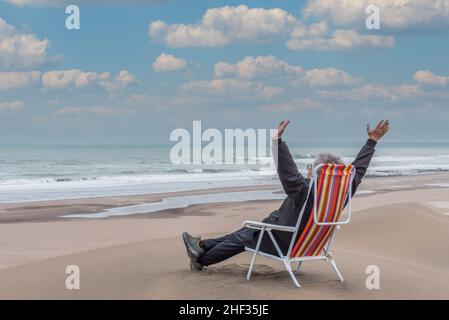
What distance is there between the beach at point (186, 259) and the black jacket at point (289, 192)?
0.42 m

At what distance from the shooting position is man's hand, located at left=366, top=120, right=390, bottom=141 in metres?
6.02

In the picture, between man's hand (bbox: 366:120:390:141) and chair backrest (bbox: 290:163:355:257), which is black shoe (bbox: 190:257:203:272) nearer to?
chair backrest (bbox: 290:163:355:257)

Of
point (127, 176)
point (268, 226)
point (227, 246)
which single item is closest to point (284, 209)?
point (268, 226)

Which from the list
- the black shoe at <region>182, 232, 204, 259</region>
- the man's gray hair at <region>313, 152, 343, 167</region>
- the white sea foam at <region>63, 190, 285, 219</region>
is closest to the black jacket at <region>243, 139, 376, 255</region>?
the man's gray hair at <region>313, 152, 343, 167</region>

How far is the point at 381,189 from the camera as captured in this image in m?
20.1

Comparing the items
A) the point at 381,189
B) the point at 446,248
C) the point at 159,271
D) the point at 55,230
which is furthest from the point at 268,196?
the point at 159,271

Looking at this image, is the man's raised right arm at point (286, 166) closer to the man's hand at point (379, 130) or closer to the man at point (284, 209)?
the man at point (284, 209)

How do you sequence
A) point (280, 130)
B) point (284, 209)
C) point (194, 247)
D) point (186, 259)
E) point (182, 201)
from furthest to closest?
point (182, 201)
point (186, 259)
point (194, 247)
point (284, 209)
point (280, 130)

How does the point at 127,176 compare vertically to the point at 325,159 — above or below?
below

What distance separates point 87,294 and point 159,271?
104cm

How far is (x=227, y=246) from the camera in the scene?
6.16 metres

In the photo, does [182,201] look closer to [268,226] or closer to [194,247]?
[194,247]

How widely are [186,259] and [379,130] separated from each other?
9.14ft
